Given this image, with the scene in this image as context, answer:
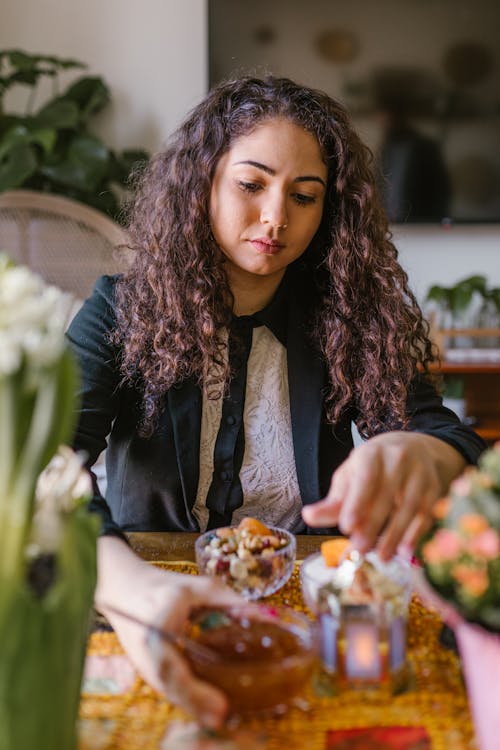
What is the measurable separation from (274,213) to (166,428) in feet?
1.24

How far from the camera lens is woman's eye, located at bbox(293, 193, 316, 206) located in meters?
1.18

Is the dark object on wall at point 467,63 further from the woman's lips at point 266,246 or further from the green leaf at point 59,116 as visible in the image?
the woman's lips at point 266,246

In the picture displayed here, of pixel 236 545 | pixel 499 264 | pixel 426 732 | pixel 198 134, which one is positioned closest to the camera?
pixel 426 732

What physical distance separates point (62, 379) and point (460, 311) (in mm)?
2720

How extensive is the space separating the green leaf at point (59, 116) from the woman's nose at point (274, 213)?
2.05m

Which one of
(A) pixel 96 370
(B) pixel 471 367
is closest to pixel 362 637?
(A) pixel 96 370

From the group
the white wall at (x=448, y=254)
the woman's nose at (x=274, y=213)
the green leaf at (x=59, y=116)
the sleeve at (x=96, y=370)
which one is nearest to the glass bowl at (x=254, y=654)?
the sleeve at (x=96, y=370)

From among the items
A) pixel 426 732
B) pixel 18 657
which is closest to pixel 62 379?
pixel 18 657

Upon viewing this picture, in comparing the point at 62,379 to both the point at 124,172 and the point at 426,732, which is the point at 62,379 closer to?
the point at 426,732

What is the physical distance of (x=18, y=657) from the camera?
456 mm

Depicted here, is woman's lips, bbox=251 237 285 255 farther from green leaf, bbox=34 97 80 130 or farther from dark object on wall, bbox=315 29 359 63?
dark object on wall, bbox=315 29 359 63

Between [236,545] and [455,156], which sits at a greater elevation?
[455,156]

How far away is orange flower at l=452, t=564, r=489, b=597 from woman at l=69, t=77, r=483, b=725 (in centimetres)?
65

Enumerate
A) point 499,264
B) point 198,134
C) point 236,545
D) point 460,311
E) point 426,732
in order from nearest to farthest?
point 426,732 → point 236,545 → point 198,134 → point 460,311 → point 499,264
